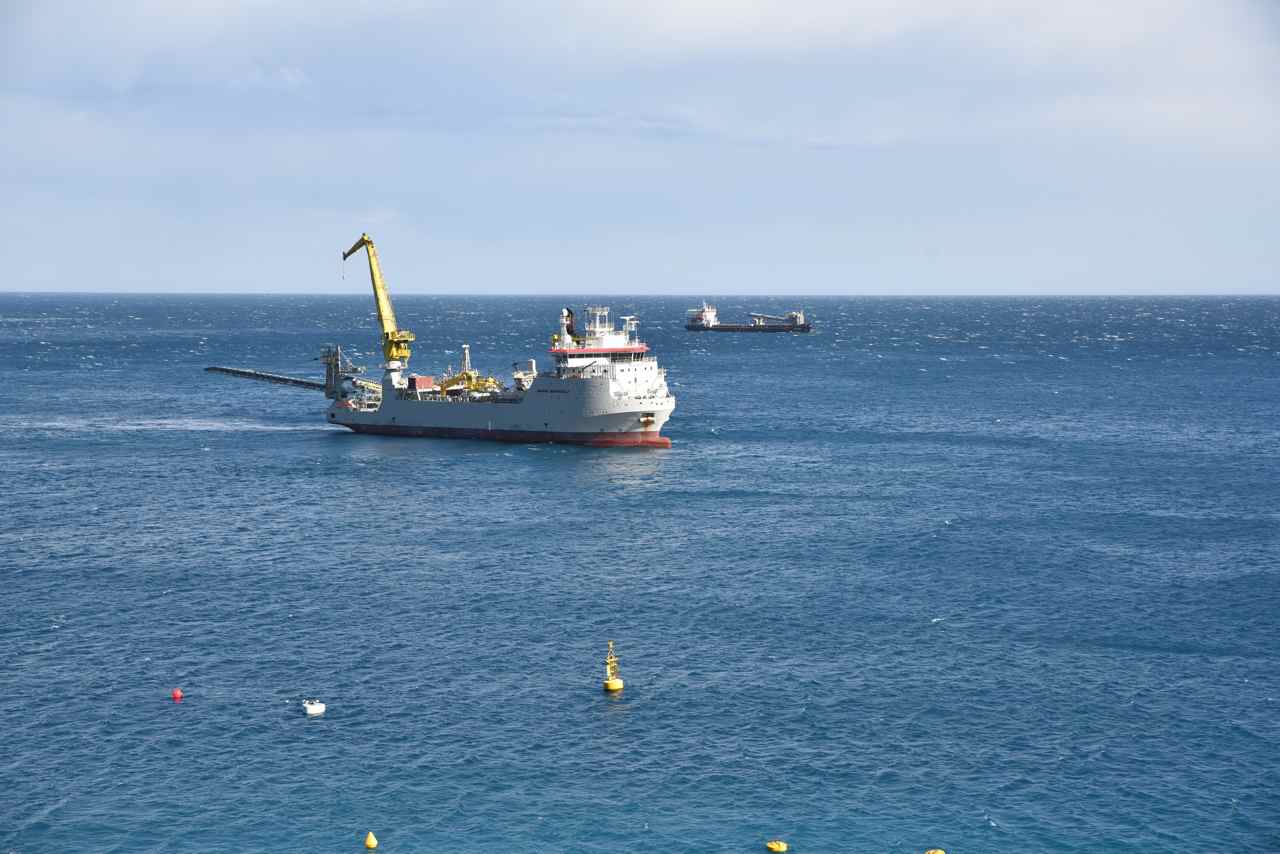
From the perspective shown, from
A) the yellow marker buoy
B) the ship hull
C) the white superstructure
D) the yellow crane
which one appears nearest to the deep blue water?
the yellow marker buoy

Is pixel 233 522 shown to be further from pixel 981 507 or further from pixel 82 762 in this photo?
pixel 981 507

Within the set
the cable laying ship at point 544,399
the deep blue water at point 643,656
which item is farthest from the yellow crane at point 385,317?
the deep blue water at point 643,656

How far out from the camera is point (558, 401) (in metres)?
136

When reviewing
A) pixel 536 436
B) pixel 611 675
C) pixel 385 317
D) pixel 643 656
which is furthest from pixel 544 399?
pixel 611 675

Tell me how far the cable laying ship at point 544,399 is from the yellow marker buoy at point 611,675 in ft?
232

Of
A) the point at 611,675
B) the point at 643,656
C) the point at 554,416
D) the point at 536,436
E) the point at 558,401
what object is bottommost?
the point at 643,656

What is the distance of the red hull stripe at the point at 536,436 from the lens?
447 ft

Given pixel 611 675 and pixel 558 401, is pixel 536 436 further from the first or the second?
pixel 611 675

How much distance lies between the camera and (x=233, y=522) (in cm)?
9912

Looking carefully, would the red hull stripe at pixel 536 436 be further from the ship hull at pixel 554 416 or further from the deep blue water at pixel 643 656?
the deep blue water at pixel 643 656

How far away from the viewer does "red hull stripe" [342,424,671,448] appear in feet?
447

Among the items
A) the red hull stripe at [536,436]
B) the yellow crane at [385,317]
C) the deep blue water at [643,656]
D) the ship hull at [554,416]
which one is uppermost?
the yellow crane at [385,317]

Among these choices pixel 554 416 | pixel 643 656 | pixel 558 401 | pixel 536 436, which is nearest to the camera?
pixel 643 656

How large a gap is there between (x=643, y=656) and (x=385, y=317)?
3805 inches
